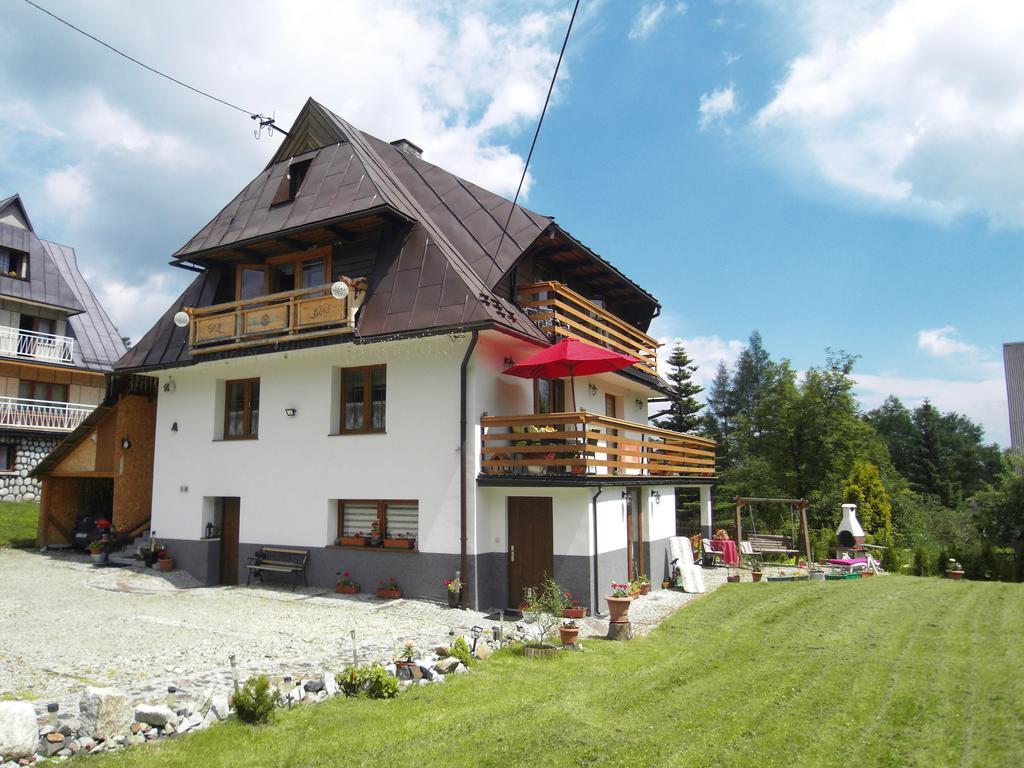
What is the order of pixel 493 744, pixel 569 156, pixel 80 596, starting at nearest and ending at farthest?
pixel 493 744 < pixel 569 156 < pixel 80 596

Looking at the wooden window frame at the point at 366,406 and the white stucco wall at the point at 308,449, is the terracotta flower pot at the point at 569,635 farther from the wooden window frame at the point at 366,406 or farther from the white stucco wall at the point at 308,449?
the wooden window frame at the point at 366,406

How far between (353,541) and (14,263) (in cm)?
2430

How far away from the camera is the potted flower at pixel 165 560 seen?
16469mm

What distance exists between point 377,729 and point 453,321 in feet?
25.3

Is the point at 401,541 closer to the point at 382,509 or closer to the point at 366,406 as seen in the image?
the point at 382,509

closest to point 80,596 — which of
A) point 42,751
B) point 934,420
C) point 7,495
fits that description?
point 42,751

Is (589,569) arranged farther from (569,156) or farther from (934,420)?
(934,420)

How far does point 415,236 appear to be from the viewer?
14.7m

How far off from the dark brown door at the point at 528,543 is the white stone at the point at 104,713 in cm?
782

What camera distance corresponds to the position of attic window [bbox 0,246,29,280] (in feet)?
92.0

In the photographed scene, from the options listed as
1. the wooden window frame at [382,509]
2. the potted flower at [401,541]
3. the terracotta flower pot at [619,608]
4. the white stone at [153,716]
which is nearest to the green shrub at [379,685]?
the white stone at [153,716]

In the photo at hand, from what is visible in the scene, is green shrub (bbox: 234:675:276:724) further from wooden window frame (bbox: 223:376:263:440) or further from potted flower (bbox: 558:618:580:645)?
wooden window frame (bbox: 223:376:263:440)

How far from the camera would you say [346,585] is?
13969mm

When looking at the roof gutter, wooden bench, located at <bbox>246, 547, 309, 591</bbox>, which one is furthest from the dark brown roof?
wooden bench, located at <bbox>246, 547, 309, 591</bbox>
